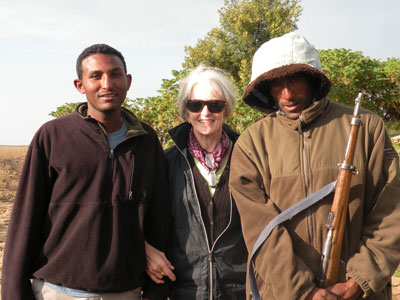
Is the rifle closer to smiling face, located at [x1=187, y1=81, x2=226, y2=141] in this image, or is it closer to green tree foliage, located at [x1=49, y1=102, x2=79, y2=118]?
smiling face, located at [x1=187, y1=81, x2=226, y2=141]

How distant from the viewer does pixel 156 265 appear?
107 inches

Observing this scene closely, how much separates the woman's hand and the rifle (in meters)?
0.93

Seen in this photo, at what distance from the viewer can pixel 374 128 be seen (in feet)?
7.82

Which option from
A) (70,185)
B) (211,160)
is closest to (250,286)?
(211,160)

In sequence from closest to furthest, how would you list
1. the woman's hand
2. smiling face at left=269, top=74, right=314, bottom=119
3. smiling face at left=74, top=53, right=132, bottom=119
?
smiling face at left=269, top=74, right=314, bottom=119, smiling face at left=74, top=53, right=132, bottom=119, the woman's hand

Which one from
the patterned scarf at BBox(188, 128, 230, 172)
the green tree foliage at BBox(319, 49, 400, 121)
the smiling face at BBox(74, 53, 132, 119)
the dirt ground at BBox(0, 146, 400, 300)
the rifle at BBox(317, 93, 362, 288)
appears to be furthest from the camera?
the green tree foliage at BBox(319, 49, 400, 121)

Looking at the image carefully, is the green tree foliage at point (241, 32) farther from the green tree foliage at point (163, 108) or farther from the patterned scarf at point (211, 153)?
the patterned scarf at point (211, 153)

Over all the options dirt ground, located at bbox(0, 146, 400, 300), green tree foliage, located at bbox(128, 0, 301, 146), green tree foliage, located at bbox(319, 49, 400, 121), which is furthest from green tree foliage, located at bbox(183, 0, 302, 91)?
dirt ground, located at bbox(0, 146, 400, 300)

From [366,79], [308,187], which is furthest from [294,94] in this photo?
[366,79]

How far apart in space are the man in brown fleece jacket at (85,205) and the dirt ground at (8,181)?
379cm

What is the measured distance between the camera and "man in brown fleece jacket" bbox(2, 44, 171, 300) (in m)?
2.47

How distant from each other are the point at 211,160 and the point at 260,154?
0.63 metres

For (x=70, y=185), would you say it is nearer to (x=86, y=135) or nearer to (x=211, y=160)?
(x=86, y=135)

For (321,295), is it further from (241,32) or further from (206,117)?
(241,32)
